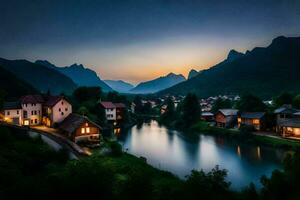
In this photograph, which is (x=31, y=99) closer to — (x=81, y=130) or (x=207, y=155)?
(x=81, y=130)

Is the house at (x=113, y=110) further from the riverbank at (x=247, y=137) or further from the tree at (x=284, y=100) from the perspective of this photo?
the tree at (x=284, y=100)

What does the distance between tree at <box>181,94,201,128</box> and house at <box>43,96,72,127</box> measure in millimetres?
35310

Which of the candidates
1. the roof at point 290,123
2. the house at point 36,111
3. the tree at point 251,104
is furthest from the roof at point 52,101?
the tree at point 251,104

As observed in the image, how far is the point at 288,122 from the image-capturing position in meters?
46.4

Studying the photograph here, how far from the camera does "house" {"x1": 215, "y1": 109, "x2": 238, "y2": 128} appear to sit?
61.4m

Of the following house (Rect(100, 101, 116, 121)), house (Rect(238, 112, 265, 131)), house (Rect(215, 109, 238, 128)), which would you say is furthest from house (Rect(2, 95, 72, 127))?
house (Rect(238, 112, 265, 131))

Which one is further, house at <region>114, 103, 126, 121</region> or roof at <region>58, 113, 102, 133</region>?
house at <region>114, 103, 126, 121</region>

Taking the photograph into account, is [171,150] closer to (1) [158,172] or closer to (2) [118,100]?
(1) [158,172]

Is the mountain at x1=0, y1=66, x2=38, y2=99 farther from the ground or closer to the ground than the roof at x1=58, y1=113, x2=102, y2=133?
farther from the ground

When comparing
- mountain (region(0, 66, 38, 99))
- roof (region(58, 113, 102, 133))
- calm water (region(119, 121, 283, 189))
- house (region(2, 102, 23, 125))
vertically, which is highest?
mountain (region(0, 66, 38, 99))

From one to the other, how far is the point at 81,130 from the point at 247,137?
3305 cm

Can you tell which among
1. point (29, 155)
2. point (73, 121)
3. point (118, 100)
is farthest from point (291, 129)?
point (118, 100)

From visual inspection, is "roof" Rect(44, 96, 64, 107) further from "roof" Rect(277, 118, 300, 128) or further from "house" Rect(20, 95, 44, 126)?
"roof" Rect(277, 118, 300, 128)

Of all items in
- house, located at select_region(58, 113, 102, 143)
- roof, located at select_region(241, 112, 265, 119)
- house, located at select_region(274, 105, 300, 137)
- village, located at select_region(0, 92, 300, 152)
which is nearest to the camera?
house, located at select_region(58, 113, 102, 143)
